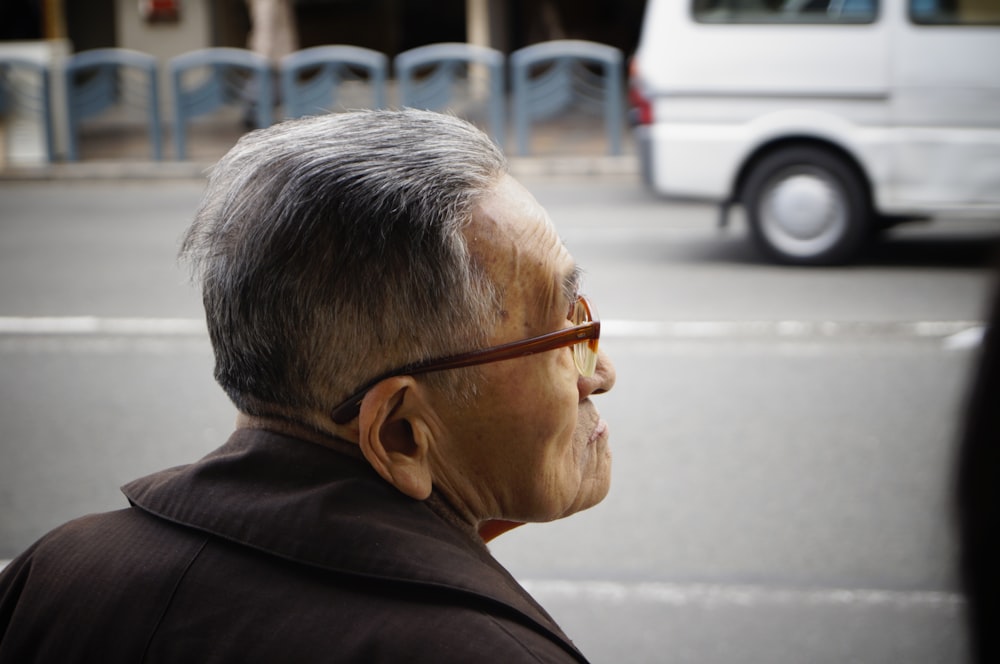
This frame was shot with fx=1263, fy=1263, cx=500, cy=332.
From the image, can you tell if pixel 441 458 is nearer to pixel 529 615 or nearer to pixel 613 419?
pixel 529 615

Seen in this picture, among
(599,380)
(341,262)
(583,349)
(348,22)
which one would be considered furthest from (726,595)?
(348,22)

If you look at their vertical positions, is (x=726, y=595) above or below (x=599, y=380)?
below

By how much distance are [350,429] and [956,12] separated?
303 inches

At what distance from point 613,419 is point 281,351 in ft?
13.6

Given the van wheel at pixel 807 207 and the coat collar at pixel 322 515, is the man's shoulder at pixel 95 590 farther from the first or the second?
the van wheel at pixel 807 207

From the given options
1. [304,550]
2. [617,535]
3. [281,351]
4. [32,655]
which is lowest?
[617,535]

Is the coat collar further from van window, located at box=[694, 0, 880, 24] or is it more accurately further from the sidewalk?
the sidewalk

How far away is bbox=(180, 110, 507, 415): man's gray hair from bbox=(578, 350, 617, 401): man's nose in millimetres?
269

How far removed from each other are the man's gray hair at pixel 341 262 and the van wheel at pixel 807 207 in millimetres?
7293

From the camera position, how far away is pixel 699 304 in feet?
24.4

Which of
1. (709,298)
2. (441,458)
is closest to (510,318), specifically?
(441,458)

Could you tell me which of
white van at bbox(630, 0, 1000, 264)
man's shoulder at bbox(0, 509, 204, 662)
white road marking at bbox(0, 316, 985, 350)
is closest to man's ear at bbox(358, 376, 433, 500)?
man's shoulder at bbox(0, 509, 204, 662)

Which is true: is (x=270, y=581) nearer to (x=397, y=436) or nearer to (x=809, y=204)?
(x=397, y=436)

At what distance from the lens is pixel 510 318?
58.6 inches
